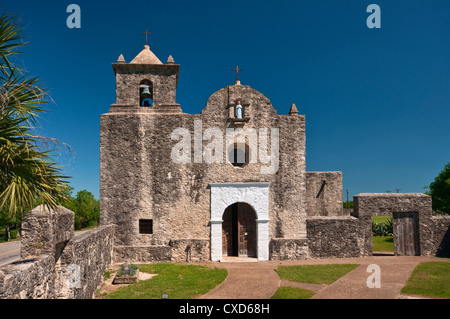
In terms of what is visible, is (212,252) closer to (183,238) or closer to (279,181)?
(183,238)

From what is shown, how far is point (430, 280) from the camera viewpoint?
10.0 m

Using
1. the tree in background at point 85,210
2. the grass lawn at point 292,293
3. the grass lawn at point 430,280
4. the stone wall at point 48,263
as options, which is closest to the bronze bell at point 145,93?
the stone wall at point 48,263

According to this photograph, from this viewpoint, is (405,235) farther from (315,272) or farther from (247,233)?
(247,233)

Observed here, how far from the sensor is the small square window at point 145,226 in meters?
13.8

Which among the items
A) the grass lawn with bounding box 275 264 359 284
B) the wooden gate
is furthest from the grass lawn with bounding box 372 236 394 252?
the grass lawn with bounding box 275 264 359 284

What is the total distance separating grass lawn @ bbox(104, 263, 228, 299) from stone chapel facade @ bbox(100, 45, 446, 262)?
5.56 ft

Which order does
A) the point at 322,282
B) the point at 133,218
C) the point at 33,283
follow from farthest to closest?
the point at 133,218, the point at 322,282, the point at 33,283

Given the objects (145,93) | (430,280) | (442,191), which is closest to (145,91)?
(145,93)

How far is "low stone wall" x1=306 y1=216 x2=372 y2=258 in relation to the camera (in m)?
14.3

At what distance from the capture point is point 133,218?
13.7 meters

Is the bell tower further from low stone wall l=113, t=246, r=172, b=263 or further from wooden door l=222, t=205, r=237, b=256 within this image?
low stone wall l=113, t=246, r=172, b=263

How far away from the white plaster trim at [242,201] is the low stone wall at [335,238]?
7.11 feet

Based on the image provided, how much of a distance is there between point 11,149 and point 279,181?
446 inches
